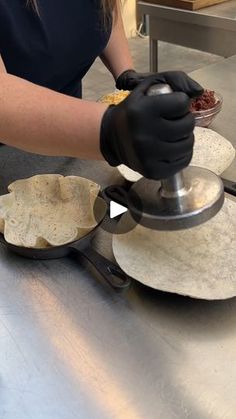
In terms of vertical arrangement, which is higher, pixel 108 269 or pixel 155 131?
pixel 155 131

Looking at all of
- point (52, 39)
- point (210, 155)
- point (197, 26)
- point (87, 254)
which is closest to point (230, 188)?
point (210, 155)

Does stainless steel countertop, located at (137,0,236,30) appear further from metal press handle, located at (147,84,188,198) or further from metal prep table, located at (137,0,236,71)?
metal press handle, located at (147,84,188,198)

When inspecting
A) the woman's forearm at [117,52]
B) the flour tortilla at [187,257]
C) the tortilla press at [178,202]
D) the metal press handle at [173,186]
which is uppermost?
the metal press handle at [173,186]

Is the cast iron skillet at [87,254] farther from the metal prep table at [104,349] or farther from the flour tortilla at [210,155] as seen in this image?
the flour tortilla at [210,155]

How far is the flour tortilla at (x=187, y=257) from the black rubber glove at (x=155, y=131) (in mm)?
135

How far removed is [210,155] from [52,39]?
1.11 ft

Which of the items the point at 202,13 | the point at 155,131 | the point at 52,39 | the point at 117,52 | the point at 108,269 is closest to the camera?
the point at 155,131

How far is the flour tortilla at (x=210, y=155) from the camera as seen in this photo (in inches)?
28.9

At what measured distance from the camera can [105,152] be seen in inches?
20.6

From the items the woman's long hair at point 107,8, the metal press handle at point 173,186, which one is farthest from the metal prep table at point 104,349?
the woman's long hair at point 107,8

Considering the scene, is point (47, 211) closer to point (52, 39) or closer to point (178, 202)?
point (178, 202)

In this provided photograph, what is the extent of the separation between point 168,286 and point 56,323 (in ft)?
0.43

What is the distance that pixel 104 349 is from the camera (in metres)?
0.51

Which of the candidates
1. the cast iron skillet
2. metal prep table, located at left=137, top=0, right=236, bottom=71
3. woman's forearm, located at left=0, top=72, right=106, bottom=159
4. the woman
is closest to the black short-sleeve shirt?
the woman
